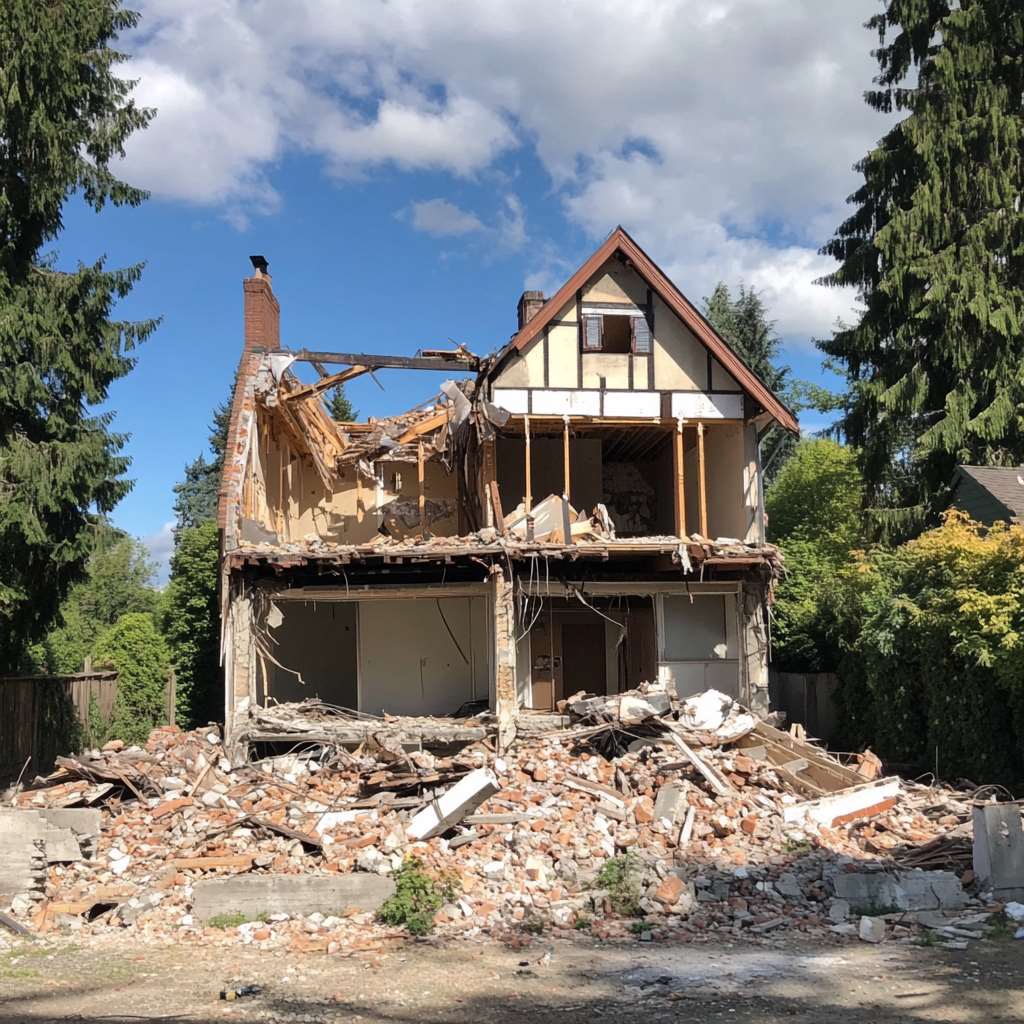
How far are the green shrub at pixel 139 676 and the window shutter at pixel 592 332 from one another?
Answer: 43.2 feet

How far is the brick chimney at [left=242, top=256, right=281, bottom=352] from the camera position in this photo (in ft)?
68.3

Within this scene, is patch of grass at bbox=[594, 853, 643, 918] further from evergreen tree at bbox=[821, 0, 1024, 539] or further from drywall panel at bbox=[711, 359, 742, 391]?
evergreen tree at bbox=[821, 0, 1024, 539]

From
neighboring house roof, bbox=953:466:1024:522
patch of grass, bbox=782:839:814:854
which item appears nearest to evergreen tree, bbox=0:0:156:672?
patch of grass, bbox=782:839:814:854

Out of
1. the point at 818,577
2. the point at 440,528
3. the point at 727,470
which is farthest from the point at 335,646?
the point at 818,577

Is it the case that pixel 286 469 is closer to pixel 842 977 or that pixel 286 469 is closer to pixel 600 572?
pixel 600 572

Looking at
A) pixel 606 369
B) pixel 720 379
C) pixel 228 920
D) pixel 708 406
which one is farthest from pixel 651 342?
pixel 228 920

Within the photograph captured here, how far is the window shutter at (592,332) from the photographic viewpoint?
19406mm

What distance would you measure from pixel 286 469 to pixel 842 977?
16.8 meters

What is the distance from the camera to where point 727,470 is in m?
20.6

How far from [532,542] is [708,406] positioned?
4.79 m

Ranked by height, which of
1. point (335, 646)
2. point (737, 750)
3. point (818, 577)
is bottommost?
point (737, 750)

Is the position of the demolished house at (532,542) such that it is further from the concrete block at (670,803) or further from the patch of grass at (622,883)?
the patch of grass at (622,883)

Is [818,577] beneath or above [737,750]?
above

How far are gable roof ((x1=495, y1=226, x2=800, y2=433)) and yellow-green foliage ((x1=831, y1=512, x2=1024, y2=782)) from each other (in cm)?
368
